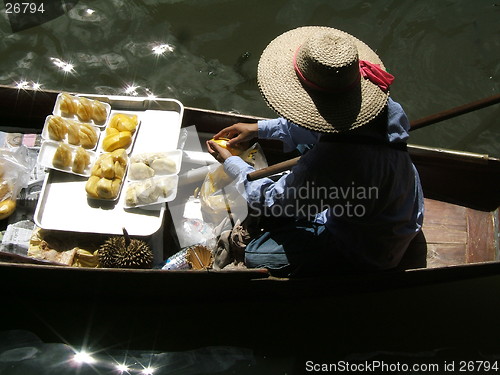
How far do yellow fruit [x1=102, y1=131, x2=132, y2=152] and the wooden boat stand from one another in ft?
1.88

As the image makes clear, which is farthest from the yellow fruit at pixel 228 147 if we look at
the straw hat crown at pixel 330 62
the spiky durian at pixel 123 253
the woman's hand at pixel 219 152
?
the straw hat crown at pixel 330 62

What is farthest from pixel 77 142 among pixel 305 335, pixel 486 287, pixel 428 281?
pixel 486 287

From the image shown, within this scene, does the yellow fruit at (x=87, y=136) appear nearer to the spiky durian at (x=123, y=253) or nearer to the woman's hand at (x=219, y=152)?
the spiky durian at (x=123, y=253)

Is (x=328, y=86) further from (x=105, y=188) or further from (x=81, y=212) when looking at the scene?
(x=81, y=212)

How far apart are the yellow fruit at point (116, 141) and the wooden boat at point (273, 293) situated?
22.5 inches

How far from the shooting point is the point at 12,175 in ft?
11.8

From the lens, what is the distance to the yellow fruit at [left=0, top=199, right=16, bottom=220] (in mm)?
3486

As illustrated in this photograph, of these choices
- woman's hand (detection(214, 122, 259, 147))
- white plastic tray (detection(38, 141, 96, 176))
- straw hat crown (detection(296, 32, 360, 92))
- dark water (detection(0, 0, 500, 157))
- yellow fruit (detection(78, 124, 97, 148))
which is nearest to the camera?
straw hat crown (detection(296, 32, 360, 92))

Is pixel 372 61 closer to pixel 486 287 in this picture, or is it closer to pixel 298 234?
pixel 298 234

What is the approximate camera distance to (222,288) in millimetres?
3551

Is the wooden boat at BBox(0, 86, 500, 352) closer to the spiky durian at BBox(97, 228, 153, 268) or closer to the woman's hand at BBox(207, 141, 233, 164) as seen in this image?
the spiky durian at BBox(97, 228, 153, 268)

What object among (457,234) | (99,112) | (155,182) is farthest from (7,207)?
(457,234)

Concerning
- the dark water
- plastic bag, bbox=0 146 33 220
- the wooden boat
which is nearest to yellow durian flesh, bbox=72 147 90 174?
plastic bag, bbox=0 146 33 220

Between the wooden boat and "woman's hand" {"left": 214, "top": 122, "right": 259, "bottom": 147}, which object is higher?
"woman's hand" {"left": 214, "top": 122, "right": 259, "bottom": 147}
